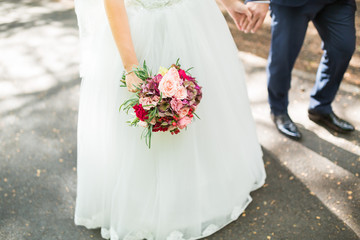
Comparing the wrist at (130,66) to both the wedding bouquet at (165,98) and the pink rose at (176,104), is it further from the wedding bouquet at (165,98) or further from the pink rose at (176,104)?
the pink rose at (176,104)

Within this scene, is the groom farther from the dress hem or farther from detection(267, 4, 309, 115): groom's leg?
the dress hem

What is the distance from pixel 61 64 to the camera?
4.45 metres

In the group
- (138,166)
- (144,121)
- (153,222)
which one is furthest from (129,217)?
(144,121)

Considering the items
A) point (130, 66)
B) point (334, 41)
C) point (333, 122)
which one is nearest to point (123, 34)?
point (130, 66)

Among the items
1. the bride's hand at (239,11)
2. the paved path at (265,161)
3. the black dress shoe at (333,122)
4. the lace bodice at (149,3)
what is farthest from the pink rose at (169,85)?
the black dress shoe at (333,122)

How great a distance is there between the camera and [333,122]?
3.18 metres

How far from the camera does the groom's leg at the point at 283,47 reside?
107 inches

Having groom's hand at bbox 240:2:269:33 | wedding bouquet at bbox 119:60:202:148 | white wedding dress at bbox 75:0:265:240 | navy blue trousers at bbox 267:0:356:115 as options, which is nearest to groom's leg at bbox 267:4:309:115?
navy blue trousers at bbox 267:0:356:115

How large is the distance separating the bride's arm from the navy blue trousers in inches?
51.8

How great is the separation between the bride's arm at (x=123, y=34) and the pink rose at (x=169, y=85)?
7.0 inches

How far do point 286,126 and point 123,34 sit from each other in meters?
1.83

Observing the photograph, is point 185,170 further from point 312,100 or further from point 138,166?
point 312,100

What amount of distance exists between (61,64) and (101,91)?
2.46 m

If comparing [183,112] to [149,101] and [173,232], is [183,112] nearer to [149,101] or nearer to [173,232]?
[149,101]
